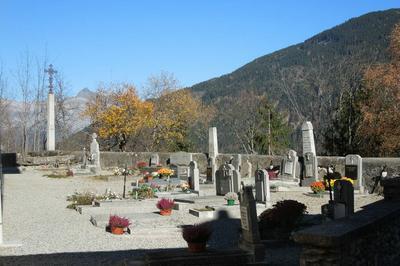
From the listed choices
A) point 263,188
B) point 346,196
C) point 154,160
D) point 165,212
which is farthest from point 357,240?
point 154,160

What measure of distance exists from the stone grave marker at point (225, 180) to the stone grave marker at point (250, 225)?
10.0m

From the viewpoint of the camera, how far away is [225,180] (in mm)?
20156

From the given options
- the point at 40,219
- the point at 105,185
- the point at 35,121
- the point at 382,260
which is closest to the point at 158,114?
the point at 35,121

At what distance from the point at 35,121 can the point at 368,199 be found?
43.8 metres

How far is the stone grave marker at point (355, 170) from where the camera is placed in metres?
22.0

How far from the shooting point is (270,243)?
35.8 feet

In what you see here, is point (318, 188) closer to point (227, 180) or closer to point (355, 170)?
point (355, 170)

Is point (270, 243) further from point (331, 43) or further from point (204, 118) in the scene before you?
point (331, 43)

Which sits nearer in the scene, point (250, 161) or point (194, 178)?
point (194, 178)

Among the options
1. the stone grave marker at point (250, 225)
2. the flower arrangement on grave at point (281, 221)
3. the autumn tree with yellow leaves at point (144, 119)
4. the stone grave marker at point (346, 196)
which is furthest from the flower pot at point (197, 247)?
the autumn tree with yellow leaves at point (144, 119)

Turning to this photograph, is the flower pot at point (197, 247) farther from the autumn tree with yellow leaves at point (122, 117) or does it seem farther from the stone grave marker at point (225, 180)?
the autumn tree with yellow leaves at point (122, 117)

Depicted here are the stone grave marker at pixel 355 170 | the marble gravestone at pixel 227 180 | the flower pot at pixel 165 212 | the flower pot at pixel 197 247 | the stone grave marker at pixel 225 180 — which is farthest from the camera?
the stone grave marker at pixel 355 170

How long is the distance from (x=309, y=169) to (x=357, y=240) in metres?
18.7

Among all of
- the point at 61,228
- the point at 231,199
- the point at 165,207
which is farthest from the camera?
the point at 231,199
